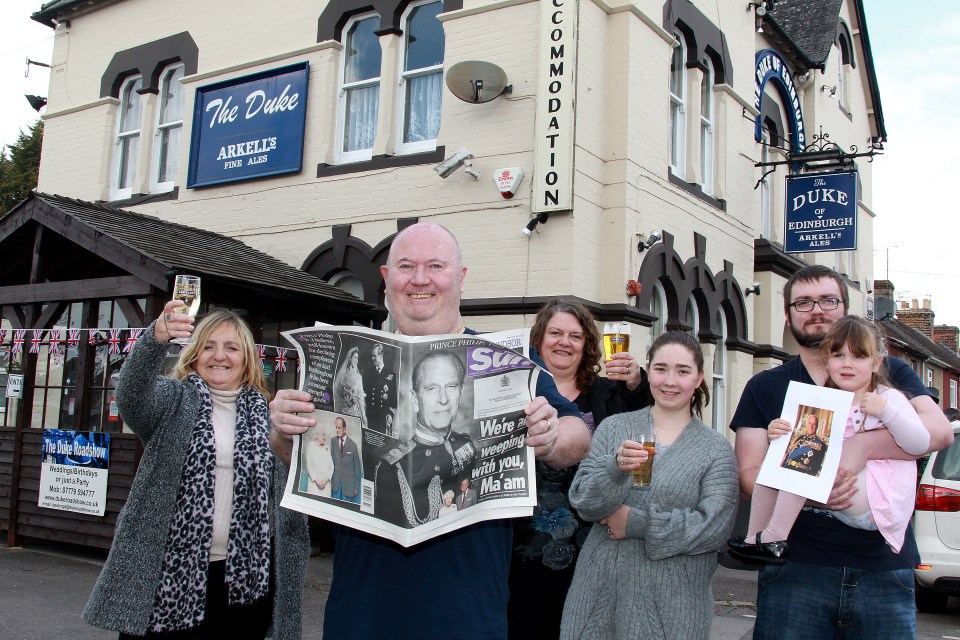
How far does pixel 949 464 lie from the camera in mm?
7172

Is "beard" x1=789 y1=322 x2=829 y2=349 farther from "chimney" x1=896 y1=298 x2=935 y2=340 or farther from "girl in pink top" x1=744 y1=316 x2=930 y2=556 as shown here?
"chimney" x1=896 y1=298 x2=935 y2=340

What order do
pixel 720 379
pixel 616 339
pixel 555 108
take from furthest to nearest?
pixel 720 379 < pixel 555 108 < pixel 616 339

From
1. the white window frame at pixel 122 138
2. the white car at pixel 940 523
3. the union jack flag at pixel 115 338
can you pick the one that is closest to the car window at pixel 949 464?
the white car at pixel 940 523

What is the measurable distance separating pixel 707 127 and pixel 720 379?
3.77 metres

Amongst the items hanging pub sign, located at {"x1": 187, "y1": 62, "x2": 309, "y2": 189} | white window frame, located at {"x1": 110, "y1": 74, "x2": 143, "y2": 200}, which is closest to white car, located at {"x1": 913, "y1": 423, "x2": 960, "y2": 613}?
hanging pub sign, located at {"x1": 187, "y1": 62, "x2": 309, "y2": 189}

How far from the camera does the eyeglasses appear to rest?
332 centimetres

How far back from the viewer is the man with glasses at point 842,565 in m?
2.96

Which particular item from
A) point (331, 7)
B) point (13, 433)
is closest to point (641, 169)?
point (331, 7)

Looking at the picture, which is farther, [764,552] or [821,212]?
[821,212]

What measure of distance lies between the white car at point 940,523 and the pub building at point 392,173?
340cm

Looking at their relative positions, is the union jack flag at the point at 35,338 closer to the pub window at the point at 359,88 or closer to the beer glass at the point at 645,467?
the pub window at the point at 359,88

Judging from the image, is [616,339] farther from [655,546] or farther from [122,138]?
[122,138]

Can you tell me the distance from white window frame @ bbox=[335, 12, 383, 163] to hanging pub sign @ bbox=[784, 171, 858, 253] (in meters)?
6.99

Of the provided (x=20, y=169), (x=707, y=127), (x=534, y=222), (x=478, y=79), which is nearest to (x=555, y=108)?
(x=478, y=79)
